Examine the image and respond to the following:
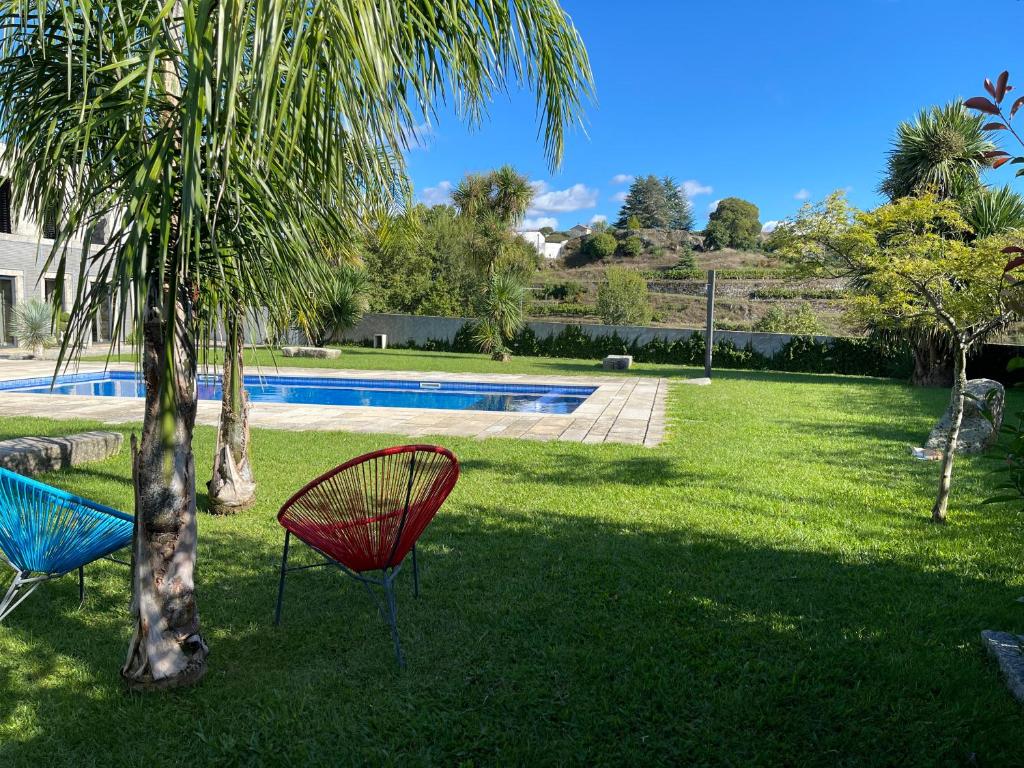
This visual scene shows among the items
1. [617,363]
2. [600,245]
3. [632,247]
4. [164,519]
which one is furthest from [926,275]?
[632,247]

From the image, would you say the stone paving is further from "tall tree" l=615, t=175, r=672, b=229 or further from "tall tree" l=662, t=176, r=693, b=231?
"tall tree" l=662, t=176, r=693, b=231

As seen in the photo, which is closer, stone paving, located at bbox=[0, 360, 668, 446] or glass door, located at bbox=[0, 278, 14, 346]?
stone paving, located at bbox=[0, 360, 668, 446]

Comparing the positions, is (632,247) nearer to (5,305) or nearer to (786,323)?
(786,323)

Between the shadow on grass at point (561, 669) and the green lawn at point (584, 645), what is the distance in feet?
0.03

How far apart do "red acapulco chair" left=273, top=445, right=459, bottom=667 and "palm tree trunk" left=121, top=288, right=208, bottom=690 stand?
1.64ft

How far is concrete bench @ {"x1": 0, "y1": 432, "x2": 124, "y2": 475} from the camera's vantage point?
17.2ft

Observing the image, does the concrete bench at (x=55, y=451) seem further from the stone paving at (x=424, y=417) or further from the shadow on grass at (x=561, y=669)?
the shadow on grass at (x=561, y=669)

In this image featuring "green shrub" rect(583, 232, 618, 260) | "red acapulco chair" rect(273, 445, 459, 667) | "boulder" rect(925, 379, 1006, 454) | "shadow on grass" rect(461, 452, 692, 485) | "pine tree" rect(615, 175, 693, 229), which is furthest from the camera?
"pine tree" rect(615, 175, 693, 229)

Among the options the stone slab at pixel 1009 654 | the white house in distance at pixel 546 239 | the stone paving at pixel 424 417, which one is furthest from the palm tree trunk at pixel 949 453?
the white house in distance at pixel 546 239

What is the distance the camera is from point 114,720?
2309 millimetres

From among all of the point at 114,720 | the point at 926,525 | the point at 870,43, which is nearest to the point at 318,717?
the point at 114,720

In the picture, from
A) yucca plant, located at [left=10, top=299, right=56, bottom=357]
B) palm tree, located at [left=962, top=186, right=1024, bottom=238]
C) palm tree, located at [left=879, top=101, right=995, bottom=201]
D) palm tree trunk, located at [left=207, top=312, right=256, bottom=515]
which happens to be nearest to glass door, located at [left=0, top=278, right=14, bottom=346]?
yucca plant, located at [left=10, top=299, right=56, bottom=357]

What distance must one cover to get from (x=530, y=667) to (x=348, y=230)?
1.82 metres

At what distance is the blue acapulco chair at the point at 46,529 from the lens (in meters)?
2.57
